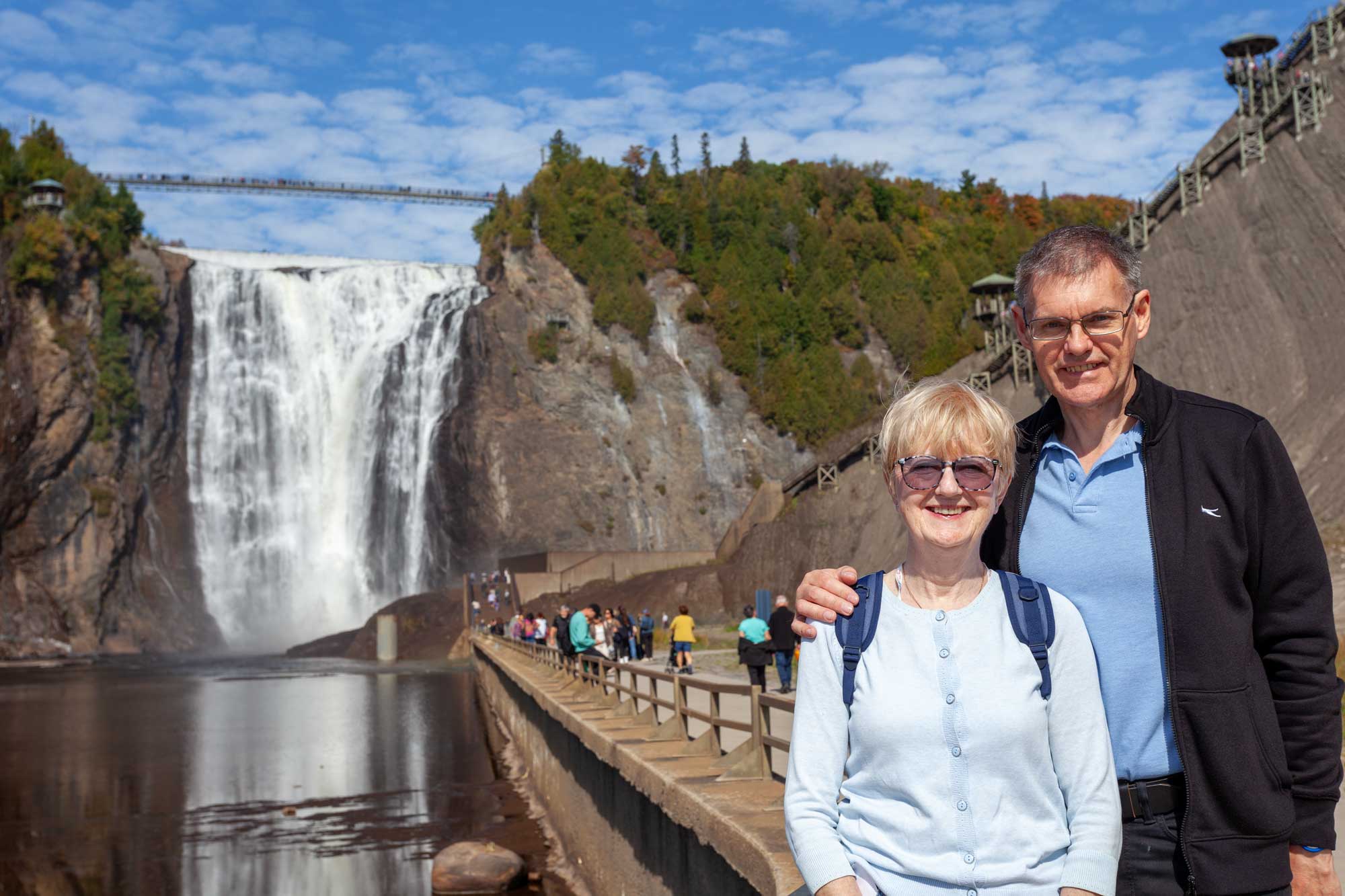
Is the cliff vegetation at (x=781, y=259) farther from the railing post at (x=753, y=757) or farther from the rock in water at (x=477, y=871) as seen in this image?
the railing post at (x=753, y=757)

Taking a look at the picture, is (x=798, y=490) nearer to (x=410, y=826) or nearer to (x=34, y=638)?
(x=34, y=638)

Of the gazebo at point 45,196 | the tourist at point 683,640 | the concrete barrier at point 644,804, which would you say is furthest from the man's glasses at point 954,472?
the gazebo at point 45,196

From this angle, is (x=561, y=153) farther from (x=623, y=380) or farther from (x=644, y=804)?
(x=644, y=804)

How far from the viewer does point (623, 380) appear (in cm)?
7825

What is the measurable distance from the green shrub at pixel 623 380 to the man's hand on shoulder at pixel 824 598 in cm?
7542

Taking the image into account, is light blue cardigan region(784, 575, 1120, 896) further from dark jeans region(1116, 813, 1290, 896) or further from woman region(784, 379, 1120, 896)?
dark jeans region(1116, 813, 1290, 896)

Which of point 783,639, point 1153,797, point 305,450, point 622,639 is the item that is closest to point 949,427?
point 1153,797

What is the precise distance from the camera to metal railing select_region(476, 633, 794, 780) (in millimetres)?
7863

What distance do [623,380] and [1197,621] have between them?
7554 cm

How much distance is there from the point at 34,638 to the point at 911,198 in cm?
7981

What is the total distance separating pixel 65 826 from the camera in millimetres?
17688

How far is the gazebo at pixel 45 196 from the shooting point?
70.5m

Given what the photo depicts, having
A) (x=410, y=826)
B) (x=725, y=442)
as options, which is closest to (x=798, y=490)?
(x=725, y=442)

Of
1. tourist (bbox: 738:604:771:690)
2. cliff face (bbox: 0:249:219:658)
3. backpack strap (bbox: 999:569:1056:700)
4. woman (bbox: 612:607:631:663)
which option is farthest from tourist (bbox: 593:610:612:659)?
cliff face (bbox: 0:249:219:658)
